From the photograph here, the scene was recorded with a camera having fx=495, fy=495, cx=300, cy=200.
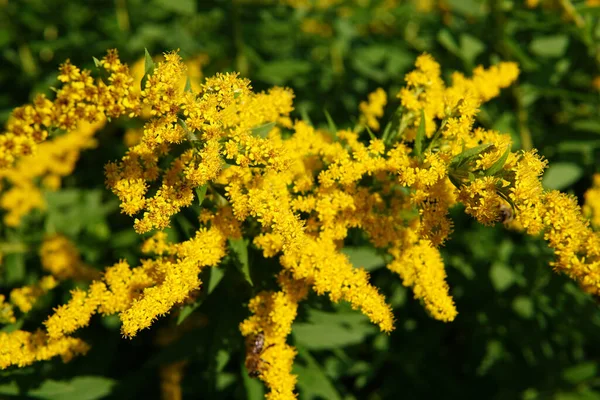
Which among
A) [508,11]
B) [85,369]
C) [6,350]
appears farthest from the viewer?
[508,11]

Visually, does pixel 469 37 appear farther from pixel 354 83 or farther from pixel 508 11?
pixel 354 83

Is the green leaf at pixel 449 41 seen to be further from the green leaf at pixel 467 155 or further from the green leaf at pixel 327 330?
the green leaf at pixel 327 330

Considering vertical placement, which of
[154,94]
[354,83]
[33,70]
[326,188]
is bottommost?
[326,188]

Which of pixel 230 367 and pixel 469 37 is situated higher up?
pixel 469 37

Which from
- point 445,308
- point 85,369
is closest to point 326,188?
point 445,308

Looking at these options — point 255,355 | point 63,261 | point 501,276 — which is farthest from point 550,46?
point 63,261
